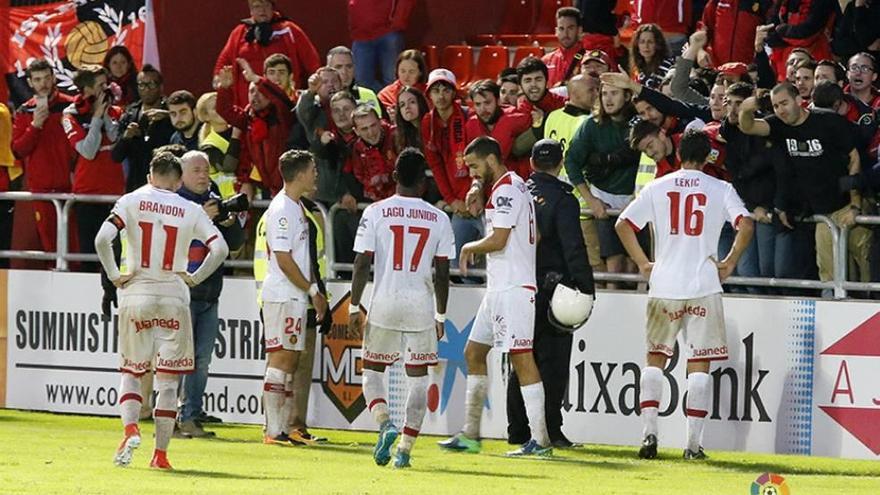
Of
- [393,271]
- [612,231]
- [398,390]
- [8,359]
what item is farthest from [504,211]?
[8,359]

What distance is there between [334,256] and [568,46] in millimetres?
3165

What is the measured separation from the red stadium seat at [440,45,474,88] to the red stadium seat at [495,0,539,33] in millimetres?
1631

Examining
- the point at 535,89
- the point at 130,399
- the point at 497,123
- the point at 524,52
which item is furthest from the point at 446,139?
the point at 524,52

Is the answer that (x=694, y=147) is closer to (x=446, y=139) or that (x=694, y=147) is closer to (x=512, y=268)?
(x=512, y=268)

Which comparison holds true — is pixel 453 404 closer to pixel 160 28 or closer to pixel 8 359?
pixel 8 359

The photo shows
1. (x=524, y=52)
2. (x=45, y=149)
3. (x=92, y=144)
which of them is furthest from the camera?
(x=524, y=52)

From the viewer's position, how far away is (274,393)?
15711mm

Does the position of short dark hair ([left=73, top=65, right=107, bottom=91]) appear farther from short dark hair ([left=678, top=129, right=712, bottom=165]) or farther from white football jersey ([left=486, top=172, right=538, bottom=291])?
short dark hair ([left=678, top=129, right=712, bottom=165])

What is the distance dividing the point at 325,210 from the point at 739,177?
141 inches

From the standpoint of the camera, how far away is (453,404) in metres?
17.4

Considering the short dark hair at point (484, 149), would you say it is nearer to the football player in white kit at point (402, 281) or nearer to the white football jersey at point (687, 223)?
the football player in white kit at point (402, 281)

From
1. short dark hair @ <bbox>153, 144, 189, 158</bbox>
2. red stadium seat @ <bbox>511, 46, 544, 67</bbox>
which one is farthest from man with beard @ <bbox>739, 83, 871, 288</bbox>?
red stadium seat @ <bbox>511, 46, 544, 67</bbox>

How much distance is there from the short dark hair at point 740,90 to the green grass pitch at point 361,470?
2826mm

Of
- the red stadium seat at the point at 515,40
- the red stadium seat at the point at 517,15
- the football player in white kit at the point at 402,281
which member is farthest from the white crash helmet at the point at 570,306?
the red stadium seat at the point at 517,15
